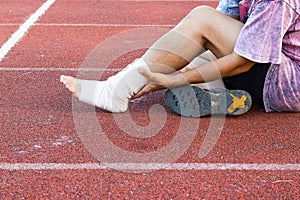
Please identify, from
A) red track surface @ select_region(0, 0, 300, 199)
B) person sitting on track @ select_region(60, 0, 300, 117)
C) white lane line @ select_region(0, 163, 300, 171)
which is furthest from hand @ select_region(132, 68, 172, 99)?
white lane line @ select_region(0, 163, 300, 171)

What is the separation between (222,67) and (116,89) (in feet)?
1.99

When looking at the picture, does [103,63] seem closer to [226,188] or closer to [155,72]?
[155,72]

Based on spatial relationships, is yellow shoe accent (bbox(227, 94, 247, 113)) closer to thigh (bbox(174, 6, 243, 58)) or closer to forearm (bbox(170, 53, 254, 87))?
forearm (bbox(170, 53, 254, 87))

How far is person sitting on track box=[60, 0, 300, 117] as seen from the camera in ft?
11.7

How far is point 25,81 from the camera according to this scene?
4770 millimetres

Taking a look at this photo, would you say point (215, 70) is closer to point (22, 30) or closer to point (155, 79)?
point (155, 79)

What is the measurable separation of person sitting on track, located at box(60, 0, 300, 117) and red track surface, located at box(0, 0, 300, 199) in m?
0.12

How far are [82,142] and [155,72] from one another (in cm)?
60

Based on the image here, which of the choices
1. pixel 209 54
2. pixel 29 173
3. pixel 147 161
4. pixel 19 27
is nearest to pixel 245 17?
pixel 209 54

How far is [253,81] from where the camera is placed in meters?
3.86

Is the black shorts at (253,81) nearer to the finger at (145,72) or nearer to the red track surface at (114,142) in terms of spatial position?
the red track surface at (114,142)

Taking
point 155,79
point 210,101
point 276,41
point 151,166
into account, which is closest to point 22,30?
point 155,79

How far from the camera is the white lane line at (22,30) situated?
19.1 feet

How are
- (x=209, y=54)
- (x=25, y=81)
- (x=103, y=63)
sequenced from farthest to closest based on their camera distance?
1. (x=103, y=63)
2. (x=25, y=81)
3. (x=209, y=54)
